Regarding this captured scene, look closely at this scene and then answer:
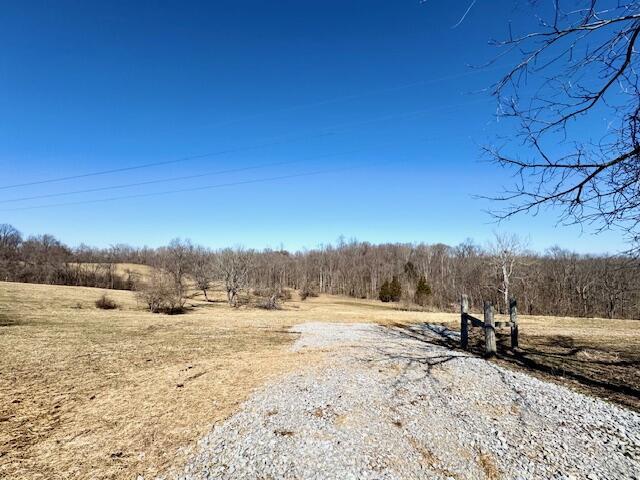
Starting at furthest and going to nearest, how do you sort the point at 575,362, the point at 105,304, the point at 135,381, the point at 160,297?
the point at 105,304, the point at 160,297, the point at 575,362, the point at 135,381

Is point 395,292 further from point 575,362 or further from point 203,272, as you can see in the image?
point 575,362

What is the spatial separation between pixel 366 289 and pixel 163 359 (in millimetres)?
67211

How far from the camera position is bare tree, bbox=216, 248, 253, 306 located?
3431 centimetres

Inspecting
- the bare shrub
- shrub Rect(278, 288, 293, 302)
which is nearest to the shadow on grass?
the bare shrub

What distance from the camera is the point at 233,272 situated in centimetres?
3428

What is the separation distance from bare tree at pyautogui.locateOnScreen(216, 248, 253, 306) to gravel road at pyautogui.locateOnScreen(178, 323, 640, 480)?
93.8ft

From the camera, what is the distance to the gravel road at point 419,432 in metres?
3.68

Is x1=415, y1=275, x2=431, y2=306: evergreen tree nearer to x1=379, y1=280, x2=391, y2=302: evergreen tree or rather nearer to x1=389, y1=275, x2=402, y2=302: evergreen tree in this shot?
x1=389, y1=275, x2=402, y2=302: evergreen tree

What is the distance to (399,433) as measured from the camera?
4.43 meters

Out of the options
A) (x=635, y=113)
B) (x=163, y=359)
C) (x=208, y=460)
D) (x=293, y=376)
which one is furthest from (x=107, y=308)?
(x=635, y=113)

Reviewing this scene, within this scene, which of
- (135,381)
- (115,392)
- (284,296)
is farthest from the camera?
(284,296)

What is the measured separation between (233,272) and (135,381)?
28022 mm

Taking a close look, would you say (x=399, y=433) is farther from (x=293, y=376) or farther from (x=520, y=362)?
(x=520, y=362)

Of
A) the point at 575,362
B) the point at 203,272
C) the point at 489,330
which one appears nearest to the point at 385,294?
the point at 203,272
